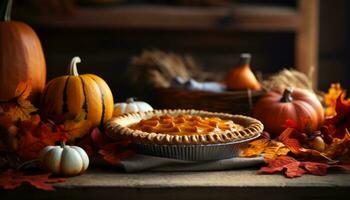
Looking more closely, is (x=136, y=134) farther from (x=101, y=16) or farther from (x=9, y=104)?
(x=101, y=16)

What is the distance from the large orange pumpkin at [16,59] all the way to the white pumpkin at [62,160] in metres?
0.32

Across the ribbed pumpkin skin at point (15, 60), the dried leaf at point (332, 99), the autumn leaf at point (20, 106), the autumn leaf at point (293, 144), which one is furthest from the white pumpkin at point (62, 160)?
the dried leaf at point (332, 99)

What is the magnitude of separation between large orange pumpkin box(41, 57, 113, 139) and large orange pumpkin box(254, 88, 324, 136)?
0.43m

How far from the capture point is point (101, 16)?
263cm

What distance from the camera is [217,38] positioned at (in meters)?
3.15

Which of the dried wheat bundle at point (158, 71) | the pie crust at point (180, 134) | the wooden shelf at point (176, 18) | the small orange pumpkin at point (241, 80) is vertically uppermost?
the wooden shelf at point (176, 18)

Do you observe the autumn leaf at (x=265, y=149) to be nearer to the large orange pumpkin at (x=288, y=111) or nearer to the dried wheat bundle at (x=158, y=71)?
the large orange pumpkin at (x=288, y=111)

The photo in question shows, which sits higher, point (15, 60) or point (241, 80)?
point (15, 60)

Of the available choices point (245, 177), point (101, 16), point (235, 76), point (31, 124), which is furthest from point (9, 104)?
point (101, 16)

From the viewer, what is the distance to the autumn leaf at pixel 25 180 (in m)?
1.13

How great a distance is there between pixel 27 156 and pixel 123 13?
1.47 metres

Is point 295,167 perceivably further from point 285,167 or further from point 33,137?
point 33,137

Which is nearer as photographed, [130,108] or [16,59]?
[16,59]

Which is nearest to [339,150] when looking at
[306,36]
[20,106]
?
[20,106]
